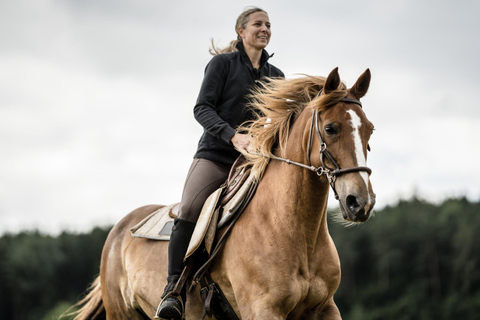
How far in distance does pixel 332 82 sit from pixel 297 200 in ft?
3.61

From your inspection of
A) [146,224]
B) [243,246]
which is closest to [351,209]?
[243,246]

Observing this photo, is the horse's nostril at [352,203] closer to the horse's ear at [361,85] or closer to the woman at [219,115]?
the horse's ear at [361,85]

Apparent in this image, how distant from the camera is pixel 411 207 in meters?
70.2

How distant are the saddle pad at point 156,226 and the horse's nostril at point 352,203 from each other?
2579 millimetres

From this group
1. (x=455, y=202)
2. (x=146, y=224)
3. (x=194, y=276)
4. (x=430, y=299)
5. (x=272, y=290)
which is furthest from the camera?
(x=455, y=202)

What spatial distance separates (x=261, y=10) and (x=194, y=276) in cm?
301

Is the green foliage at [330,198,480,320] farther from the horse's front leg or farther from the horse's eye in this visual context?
the horse's eye

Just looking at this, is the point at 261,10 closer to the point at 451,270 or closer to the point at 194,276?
the point at 194,276

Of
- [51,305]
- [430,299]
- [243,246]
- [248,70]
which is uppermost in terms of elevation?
[248,70]

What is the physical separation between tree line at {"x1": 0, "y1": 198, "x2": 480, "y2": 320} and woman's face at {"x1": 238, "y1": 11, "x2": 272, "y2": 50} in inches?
2264

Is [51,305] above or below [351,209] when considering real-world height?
below

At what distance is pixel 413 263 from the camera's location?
6619 cm

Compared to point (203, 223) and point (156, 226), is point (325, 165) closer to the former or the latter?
point (203, 223)

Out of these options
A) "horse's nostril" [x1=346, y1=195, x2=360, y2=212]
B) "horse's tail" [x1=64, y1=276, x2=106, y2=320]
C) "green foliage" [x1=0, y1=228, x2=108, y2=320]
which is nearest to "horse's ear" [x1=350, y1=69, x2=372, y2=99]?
"horse's nostril" [x1=346, y1=195, x2=360, y2=212]
